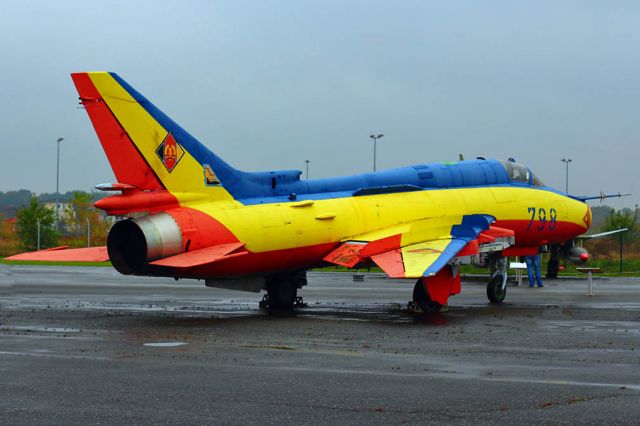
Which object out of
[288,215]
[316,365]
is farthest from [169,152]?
[316,365]

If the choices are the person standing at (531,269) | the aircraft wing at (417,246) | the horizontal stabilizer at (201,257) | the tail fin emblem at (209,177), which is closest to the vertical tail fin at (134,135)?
the tail fin emblem at (209,177)

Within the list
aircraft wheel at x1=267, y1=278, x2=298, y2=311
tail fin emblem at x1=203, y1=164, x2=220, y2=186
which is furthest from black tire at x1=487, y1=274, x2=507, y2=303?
tail fin emblem at x1=203, y1=164, x2=220, y2=186

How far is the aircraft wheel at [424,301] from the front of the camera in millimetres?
21609

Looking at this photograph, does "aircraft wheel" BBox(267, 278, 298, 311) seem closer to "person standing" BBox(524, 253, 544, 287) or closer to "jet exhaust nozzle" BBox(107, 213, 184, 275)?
"jet exhaust nozzle" BBox(107, 213, 184, 275)

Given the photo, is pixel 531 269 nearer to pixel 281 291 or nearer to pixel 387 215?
pixel 387 215

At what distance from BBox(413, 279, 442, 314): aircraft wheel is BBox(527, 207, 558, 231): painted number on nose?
5.29 meters

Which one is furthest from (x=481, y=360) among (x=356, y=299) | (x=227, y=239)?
(x=356, y=299)

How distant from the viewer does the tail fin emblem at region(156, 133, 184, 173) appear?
1861 centimetres

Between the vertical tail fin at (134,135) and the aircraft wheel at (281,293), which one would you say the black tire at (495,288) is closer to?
the aircraft wheel at (281,293)

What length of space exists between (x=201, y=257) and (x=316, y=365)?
6823 mm

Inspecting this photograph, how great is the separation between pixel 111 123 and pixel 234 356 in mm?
7279

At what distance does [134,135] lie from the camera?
18297 millimetres

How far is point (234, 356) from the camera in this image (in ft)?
41.4

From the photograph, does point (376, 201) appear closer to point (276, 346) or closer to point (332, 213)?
point (332, 213)
